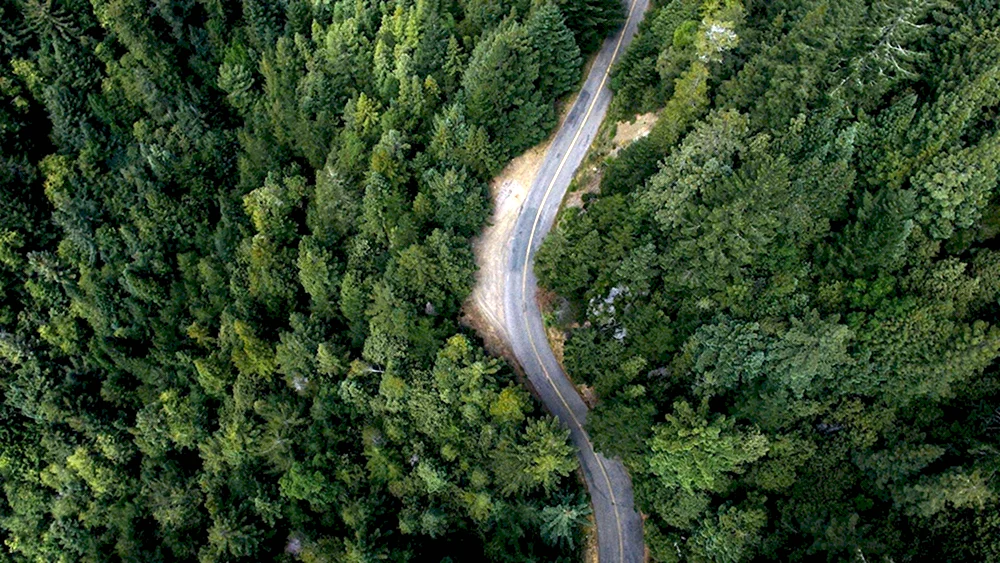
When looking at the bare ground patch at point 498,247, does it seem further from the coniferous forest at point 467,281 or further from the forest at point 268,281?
the forest at point 268,281

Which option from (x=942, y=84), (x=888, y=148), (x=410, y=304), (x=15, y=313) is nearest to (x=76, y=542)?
(x=15, y=313)

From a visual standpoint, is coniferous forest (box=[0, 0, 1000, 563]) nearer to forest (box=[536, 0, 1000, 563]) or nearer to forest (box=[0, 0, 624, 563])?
forest (box=[536, 0, 1000, 563])

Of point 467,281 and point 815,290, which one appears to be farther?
point 467,281

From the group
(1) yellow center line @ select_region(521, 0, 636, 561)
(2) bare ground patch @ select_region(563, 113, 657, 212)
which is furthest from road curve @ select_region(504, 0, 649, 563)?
(2) bare ground patch @ select_region(563, 113, 657, 212)

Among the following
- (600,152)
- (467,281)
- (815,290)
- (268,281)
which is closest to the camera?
(815,290)

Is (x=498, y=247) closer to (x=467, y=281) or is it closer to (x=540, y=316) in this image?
(x=467, y=281)

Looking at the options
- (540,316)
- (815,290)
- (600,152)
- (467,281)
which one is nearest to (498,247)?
(467,281)
